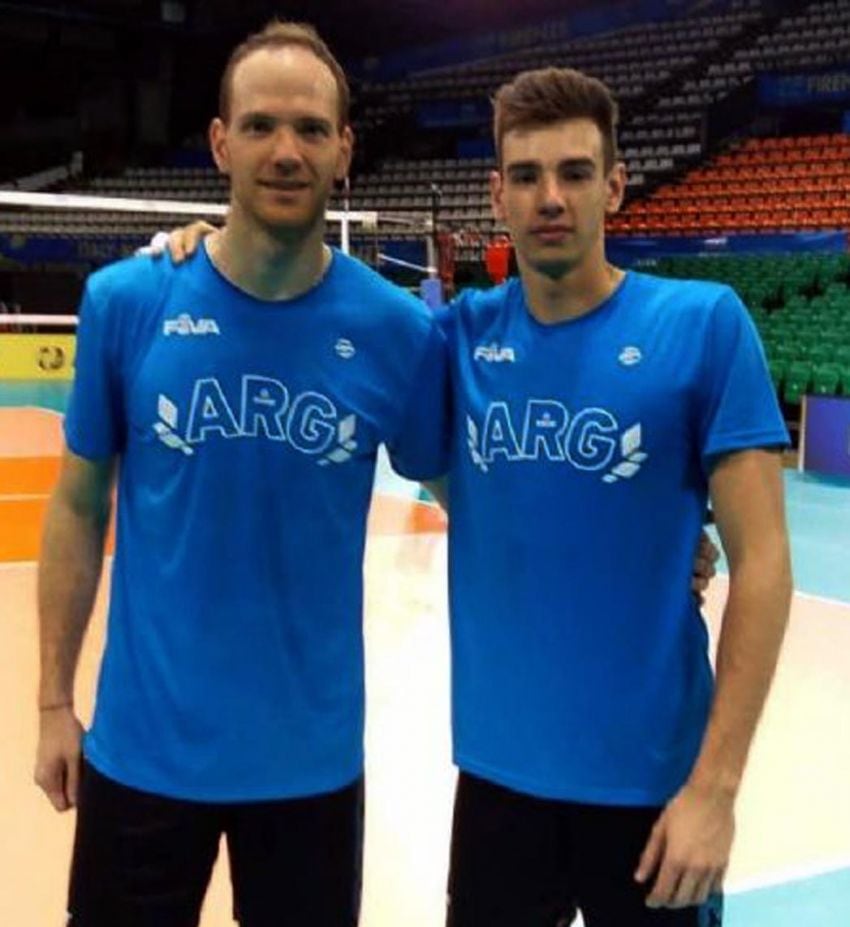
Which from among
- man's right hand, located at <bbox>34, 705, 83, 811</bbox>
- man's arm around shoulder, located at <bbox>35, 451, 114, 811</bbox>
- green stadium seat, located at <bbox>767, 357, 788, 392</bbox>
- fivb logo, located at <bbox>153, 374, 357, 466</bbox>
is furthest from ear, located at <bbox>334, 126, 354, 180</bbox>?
green stadium seat, located at <bbox>767, 357, 788, 392</bbox>

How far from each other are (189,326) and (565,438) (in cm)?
55

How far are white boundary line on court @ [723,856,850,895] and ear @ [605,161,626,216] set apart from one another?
1.93 metres

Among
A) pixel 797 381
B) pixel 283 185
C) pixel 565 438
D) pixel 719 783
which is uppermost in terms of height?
pixel 283 185

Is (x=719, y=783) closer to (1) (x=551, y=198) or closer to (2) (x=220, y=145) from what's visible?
(1) (x=551, y=198)

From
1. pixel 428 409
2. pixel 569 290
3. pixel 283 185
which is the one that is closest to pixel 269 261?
pixel 283 185

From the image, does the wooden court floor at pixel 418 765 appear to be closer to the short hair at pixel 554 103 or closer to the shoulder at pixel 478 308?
the shoulder at pixel 478 308

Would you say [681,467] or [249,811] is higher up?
[681,467]

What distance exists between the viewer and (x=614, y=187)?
1.84 metres

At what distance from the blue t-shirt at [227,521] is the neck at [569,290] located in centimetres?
24

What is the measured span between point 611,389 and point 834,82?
1994 centimetres

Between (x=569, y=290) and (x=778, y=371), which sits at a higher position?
(x=569, y=290)

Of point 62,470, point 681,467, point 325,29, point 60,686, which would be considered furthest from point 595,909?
point 325,29

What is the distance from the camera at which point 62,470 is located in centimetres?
188

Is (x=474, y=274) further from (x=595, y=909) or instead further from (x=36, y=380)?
(x=595, y=909)
